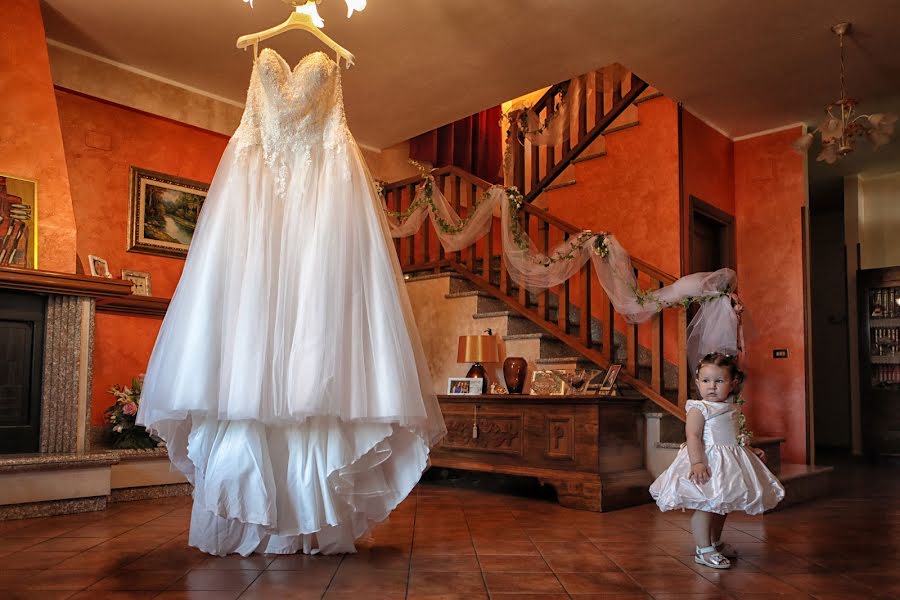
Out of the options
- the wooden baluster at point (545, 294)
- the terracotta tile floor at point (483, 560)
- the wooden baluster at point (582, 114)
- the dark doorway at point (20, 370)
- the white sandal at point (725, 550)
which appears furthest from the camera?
the wooden baluster at point (582, 114)

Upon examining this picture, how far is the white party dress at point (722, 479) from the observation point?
2.91m

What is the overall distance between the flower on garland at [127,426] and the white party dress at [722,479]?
3399 mm

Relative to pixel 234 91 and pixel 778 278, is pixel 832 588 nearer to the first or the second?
pixel 778 278

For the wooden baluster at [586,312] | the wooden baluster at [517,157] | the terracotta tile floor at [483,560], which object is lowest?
the terracotta tile floor at [483,560]

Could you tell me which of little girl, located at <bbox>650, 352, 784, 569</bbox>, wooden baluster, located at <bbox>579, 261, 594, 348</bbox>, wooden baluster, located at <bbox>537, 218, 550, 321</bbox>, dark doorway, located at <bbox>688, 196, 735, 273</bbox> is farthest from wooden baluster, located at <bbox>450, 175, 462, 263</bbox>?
little girl, located at <bbox>650, 352, 784, 569</bbox>

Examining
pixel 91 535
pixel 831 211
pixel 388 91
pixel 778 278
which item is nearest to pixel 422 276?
pixel 388 91

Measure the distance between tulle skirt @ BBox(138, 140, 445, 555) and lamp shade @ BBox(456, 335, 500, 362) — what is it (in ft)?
8.33

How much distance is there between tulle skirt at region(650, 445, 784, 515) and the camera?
290 cm

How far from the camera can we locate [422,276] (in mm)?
6512

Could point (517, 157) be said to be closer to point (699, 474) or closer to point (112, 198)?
point (112, 198)

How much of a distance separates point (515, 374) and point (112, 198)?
335 centimetres

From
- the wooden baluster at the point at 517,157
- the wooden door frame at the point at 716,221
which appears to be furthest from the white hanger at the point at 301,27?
the wooden baluster at the point at 517,157

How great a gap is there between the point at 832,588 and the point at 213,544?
92.9 inches

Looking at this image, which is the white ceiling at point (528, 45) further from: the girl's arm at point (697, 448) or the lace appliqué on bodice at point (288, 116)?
the girl's arm at point (697, 448)
